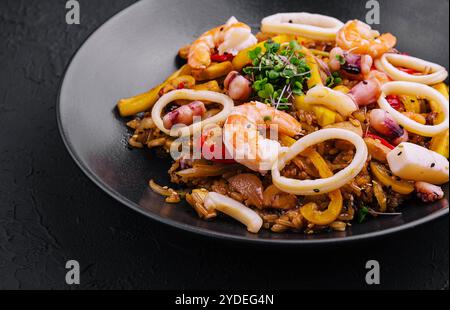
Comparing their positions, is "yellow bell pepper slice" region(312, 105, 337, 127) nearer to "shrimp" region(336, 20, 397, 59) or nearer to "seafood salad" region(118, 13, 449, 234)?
"seafood salad" region(118, 13, 449, 234)

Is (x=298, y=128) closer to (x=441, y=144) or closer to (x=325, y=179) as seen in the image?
(x=325, y=179)

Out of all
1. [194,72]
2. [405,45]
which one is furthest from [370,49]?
[194,72]

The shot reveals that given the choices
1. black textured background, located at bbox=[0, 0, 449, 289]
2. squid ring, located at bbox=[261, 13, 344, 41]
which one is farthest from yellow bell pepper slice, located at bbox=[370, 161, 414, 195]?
squid ring, located at bbox=[261, 13, 344, 41]

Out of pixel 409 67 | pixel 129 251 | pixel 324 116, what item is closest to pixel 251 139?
pixel 324 116

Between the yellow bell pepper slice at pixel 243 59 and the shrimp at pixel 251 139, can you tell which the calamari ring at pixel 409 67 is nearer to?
the yellow bell pepper slice at pixel 243 59

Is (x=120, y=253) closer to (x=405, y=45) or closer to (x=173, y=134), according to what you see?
(x=173, y=134)

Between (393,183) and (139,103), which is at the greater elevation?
(139,103)
